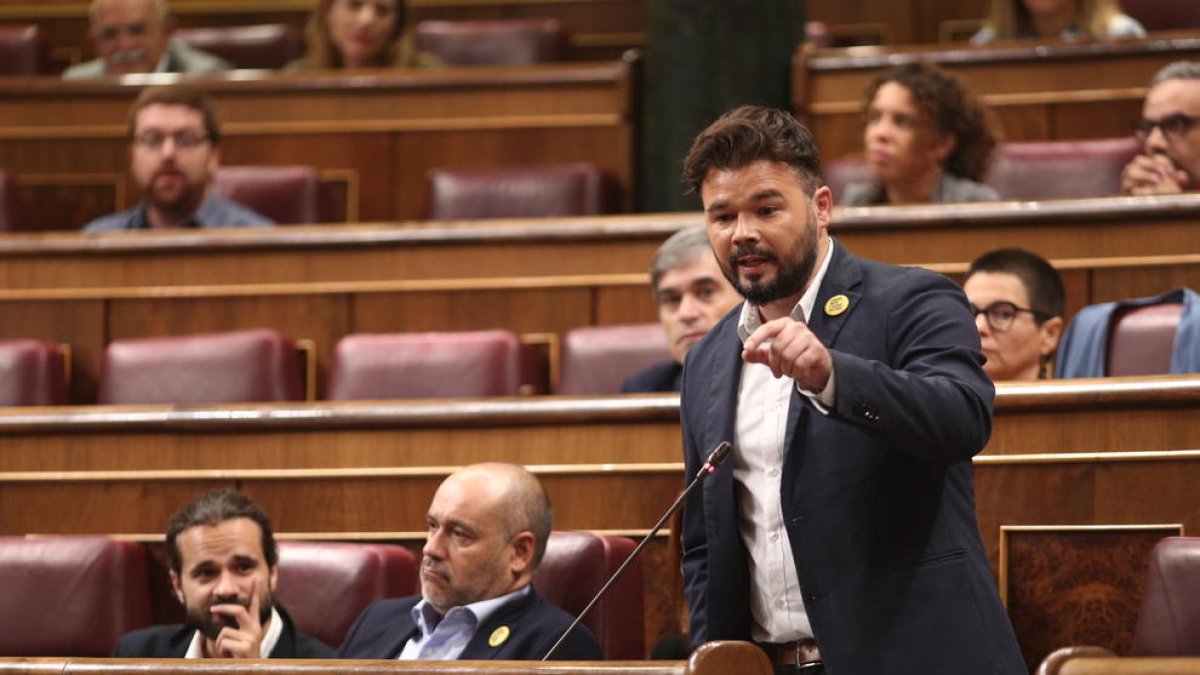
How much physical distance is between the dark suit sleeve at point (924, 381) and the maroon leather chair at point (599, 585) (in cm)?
28

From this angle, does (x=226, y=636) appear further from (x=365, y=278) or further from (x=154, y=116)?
(x=154, y=116)

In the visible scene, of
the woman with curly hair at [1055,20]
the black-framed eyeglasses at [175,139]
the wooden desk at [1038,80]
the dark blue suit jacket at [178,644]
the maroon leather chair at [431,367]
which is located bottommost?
the dark blue suit jacket at [178,644]

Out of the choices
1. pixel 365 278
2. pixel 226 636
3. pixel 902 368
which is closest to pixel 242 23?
pixel 365 278

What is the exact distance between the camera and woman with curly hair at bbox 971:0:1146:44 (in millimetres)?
1512

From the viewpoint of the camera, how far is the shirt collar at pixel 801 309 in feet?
2.14

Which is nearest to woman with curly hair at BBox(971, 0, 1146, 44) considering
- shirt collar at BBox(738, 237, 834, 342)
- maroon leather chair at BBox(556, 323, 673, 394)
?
maroon leather chair at BBox(556, 323, 673, 394)

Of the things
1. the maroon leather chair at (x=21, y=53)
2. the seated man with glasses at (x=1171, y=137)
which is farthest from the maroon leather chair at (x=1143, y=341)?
the maroon leather chair at (x=21, y=53)

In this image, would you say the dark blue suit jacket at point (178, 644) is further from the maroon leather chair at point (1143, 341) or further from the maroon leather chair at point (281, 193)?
the maroon leather chair at point (281, 193)

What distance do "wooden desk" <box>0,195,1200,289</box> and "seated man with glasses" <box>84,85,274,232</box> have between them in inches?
3.2

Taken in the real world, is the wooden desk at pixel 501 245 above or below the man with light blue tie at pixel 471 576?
above

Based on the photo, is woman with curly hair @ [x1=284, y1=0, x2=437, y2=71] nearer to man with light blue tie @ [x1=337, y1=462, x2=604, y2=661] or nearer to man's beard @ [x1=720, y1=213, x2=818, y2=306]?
man with light blue tie @ [x1=337, y1=462, x2=604, y2=661]

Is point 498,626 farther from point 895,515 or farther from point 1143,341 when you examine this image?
point 1143,341

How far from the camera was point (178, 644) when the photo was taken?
0.91m

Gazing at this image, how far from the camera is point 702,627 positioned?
0.66 meters
